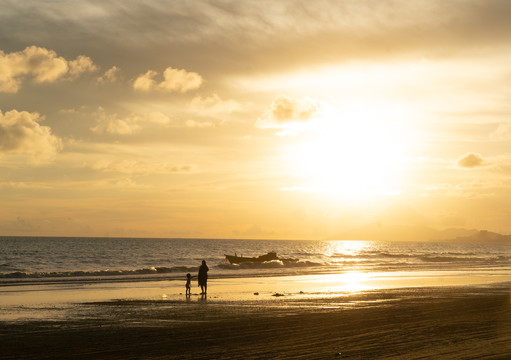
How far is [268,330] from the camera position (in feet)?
60.6

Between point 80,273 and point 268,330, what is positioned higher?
point 268,330

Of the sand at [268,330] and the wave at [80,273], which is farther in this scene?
the wave at [80,273]

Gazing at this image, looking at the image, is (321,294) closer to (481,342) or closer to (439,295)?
(439,295)

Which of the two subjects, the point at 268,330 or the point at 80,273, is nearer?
the point at 268,330

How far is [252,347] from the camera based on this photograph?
15352 millimetres

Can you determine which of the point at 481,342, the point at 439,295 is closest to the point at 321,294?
the point at 439,295

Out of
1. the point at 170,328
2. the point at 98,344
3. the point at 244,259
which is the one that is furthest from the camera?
the point at 244,259

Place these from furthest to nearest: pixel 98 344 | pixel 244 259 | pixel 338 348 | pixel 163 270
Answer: pixel 244 259
pixel 163 270
pixel 98 344
pixel 338 348

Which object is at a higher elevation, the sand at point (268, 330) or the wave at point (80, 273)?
the sand at point (268, 330)

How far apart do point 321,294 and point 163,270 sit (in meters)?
34.0

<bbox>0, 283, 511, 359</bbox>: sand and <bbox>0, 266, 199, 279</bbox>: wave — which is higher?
<bbox>0, 283, 511, 359</bbox>: sand

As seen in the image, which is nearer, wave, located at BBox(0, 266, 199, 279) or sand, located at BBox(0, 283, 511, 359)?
sand, located at BBox(0, 283, 511, 359)

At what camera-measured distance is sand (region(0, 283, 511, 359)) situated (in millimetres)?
14648

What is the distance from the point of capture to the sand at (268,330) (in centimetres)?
1465
